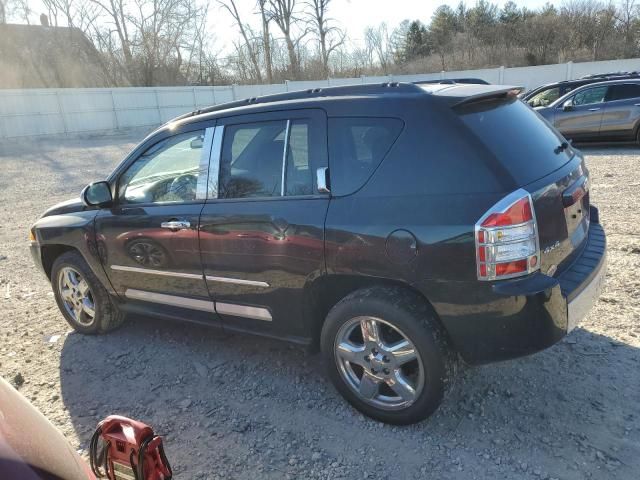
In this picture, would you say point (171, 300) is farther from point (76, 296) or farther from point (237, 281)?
point (76, 296)

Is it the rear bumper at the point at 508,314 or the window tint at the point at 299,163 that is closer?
the rear bumper at the point at 508,314

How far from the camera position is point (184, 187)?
11.9 feet

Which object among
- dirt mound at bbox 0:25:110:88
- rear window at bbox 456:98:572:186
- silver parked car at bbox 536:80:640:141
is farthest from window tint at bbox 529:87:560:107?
dirt mound at bbox 0:25:110:88

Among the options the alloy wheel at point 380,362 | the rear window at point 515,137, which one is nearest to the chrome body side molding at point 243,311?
the alloy wheel at point 380,362

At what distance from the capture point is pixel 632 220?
618 cm

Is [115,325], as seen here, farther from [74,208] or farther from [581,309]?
[581,309]

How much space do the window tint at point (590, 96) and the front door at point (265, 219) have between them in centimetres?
1104

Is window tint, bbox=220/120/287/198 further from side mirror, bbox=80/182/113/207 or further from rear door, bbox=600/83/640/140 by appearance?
rear door, bbox=600/83/640/140

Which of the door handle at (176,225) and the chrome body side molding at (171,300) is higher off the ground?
the door handle at (176,225)

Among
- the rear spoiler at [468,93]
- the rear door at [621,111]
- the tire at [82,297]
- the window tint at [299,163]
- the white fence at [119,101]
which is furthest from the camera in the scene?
the white fence at [119,101]

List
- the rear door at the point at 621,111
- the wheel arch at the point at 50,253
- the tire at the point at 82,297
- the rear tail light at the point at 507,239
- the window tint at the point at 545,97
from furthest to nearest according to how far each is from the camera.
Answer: the window tint at the point at 545,97 < the rear door at the point at 621,111 < the wheel arch at the point at 50,253 < the tire at the point at 82,297 < the rear tail light at the point at 507,239

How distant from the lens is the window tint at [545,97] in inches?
527

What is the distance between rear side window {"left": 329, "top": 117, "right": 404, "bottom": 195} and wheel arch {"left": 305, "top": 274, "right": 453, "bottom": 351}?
50 centimetres

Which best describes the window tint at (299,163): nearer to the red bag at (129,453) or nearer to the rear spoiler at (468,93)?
the rear spoiler at (468,93)
